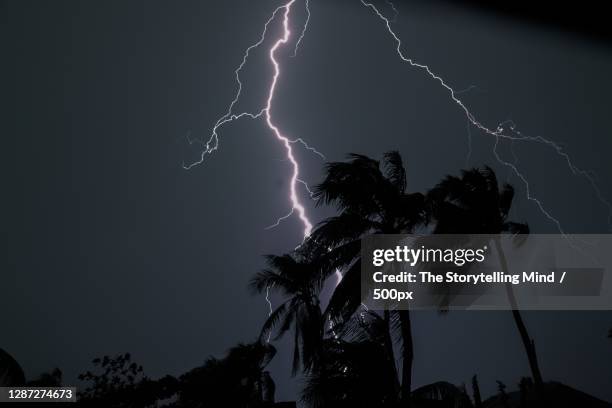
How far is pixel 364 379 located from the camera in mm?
4277

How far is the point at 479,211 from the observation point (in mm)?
9875

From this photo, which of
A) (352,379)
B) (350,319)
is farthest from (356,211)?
(352,379)

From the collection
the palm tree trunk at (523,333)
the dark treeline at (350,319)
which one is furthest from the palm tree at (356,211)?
the palm tree trunk at (523,333)

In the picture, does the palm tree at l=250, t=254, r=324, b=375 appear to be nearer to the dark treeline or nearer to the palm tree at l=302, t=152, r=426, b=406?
the dark treeline

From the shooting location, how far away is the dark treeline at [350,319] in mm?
4484

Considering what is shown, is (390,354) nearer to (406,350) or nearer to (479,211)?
(406,350)

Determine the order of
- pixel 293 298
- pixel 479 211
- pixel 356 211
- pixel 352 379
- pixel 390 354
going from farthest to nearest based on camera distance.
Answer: pixel 293 298, pixel 479 211, pixel 356 211, pixel 390 354, pixel 352 379

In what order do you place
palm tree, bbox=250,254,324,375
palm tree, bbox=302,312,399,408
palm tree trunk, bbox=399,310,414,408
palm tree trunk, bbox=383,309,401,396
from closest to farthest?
1. palm tree, bbox=302,312,399,408
2. palm tree trunk, bbox=383,309,401,396
3. palm tree trunk, bbox=399,310,414,408
4. palm tree, bbox=250,254,324,375

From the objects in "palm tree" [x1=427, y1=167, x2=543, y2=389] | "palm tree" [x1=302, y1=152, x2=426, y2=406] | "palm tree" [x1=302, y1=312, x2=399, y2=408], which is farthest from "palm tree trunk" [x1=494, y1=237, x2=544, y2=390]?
"palm tree" [x1=302, y1=312, x2=399, y2=408]

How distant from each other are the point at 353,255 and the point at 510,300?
4.43 metres

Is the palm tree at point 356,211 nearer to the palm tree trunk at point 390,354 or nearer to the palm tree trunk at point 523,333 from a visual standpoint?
the palm tree trunk at point 390,354

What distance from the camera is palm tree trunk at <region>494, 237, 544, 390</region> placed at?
358 inches

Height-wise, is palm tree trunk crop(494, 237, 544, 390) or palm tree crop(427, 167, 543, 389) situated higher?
palm tree crop(427, 167, 543, 389)

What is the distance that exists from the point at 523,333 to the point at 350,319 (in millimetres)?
5410
